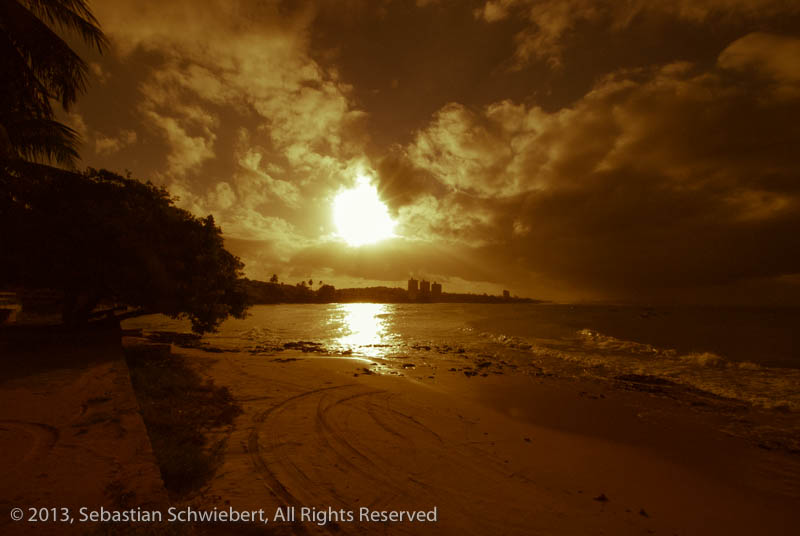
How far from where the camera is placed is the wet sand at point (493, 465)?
5.16 m

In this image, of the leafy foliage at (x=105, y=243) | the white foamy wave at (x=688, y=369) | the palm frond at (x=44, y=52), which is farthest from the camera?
the white foamy wave at (x=688, y=369)

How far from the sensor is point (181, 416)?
7.41m

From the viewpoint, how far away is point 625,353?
939 inches

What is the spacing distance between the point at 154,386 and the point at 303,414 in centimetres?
441

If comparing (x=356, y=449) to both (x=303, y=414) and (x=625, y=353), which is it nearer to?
(x=303, y=414)

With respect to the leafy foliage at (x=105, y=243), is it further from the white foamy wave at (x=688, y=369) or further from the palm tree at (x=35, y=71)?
the white foamy wave at (x=688, y=369)

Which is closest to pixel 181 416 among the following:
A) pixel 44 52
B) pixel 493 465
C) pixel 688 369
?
pixel 493 465

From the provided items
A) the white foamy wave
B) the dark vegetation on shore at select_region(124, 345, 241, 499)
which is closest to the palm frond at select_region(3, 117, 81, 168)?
the dark vegetation on shore at select_region(124, 345, 241, 499)

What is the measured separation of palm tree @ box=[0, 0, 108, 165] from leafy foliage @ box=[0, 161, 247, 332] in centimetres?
170

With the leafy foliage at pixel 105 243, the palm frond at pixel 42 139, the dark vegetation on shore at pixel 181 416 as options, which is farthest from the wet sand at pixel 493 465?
the palm frond at pixel 42 139

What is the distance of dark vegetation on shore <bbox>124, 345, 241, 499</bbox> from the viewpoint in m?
5.20

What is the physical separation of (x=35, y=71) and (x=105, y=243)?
6247 millimetres

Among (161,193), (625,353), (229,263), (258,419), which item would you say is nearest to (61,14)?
(161,193)

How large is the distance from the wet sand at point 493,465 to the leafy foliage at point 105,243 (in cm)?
506
